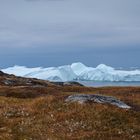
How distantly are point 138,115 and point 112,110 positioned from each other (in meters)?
2.02

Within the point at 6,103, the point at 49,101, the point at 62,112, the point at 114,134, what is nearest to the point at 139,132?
the point at 114,134

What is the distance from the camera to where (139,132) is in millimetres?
27250

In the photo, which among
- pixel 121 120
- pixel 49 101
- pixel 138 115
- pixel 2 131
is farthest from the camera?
pixel 49 101

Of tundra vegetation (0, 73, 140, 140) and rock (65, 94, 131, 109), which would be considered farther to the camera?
rock (65, 94, 131, 109)

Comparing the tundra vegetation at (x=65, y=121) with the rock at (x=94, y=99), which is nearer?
the tundra vegetation at (x=65, y=121)

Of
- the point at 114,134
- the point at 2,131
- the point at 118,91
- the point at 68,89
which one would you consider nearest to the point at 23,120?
the point at 2,131

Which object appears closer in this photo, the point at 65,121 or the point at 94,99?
the point at 65,121

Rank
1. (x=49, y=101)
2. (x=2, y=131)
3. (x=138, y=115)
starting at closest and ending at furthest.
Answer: (x=2, y=131) < (x=138, y=115) < (x=49, y=101)

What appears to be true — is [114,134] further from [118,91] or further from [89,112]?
[118,91]

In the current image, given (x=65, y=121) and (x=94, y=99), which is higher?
(x=94, y=99)

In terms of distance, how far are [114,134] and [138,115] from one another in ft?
18.1

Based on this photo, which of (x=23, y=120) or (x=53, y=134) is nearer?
(x=53, y=134)

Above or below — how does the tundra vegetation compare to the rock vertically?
below

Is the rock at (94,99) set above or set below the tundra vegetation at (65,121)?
above
